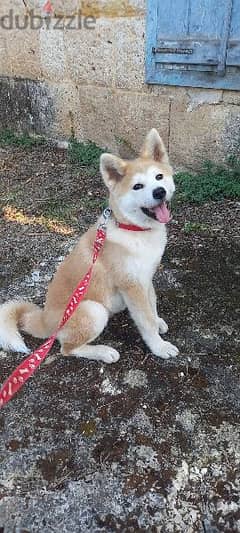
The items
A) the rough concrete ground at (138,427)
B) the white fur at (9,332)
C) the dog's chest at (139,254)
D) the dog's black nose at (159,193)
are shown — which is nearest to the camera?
the rough concrete ground at (138,427)

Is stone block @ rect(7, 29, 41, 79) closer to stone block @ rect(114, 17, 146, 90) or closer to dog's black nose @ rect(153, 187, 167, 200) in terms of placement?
stone block @ rect(114, 17, 146, 90)

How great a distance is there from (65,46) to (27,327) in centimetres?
368

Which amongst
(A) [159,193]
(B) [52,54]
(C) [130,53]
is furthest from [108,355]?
(B) [52,54]

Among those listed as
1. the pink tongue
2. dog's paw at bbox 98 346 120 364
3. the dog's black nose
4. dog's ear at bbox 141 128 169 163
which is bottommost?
dog's paw at bbox 98 346 120 364

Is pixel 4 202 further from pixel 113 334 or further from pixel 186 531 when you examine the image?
pixel 186 531

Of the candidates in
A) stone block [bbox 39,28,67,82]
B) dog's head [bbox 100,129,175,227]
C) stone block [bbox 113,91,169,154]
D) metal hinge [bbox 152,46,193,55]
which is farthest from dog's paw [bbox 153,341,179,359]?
stone block [bbox 39,28,67,82]

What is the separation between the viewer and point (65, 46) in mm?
4980

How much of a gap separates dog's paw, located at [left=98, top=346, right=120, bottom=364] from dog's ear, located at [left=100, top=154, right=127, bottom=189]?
939 mm

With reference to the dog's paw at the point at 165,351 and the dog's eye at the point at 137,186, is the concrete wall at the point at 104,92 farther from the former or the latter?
the dog's paw at the point at 165,351

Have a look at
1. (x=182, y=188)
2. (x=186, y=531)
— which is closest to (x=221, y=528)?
(x=186, y=531)

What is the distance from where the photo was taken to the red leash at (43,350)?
2.01 metres

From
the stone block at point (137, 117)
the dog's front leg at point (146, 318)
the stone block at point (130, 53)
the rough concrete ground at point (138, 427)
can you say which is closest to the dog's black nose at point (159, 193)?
the dog's front leg at point (146, 318)

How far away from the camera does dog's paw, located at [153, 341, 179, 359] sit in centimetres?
257

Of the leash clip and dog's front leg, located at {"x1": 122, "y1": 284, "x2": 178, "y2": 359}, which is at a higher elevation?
the leash clip
